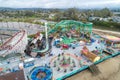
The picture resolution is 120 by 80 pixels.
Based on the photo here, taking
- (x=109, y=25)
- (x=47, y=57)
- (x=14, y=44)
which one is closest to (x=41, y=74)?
(x=47, y=57)

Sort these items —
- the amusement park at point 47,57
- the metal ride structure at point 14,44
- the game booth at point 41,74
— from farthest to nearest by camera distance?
Answer: the metal ride structure at point 14,44, the amusement park at point 47,57, the game booth at point 41,74

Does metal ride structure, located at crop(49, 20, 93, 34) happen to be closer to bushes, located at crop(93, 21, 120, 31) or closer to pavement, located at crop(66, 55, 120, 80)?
pavement, located at crop(66, 55, 120, 80)

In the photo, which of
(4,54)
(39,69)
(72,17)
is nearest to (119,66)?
(39,69)

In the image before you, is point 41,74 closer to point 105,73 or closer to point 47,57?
point 47,57

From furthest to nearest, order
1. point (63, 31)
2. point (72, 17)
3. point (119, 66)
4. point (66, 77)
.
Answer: point (72, 17)
point (63, 31)
point (119, 66)
point (66, 77)

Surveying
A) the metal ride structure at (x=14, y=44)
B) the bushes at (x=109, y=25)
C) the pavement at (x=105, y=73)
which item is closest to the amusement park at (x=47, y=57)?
the metal ride structure at (x=14, y=44)

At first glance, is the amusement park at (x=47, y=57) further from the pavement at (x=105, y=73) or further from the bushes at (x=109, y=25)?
the bushes at (x=109, y=25)

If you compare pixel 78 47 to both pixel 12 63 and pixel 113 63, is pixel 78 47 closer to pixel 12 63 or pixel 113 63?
pixel 113 63

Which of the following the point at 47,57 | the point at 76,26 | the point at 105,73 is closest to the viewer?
the point at 105,73
